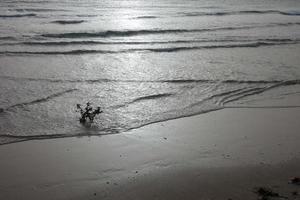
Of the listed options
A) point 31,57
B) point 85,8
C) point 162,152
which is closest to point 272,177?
point 162,152

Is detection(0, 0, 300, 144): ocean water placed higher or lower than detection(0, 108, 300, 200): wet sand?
higher

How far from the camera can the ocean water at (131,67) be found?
7367 millimetres

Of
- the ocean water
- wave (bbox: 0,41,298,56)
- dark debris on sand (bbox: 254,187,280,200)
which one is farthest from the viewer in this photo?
wave (bbox: 0,41,298,56)

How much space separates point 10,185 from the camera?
4848 millimetres

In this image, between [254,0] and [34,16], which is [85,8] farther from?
[254,0]

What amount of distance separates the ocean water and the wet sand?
1.75ft

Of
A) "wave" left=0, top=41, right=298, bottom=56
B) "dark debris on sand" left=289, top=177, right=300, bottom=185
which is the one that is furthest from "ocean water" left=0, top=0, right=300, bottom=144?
"dark debris on sand" left=289, top=177, right=300, bottom=185

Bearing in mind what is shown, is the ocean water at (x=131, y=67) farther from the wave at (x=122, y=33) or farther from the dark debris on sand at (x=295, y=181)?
the dark debris on sand at (x=295, y=181)

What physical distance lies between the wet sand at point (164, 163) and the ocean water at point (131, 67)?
0.53 meters

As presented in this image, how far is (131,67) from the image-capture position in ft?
36.1

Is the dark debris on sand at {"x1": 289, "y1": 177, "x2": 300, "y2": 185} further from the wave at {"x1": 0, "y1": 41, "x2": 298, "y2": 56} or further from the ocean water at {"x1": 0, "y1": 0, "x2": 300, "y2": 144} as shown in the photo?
the wave at {"x1": 0, "y1": 41, "x2": 298, "y2": 56}

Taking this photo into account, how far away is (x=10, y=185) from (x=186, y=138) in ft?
8.47

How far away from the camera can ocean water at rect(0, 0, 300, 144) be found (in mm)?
7367

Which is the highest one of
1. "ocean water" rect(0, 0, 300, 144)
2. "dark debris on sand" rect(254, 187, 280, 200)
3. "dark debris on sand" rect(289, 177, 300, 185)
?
"ocean water" rect(0, 0, 300, 144)
